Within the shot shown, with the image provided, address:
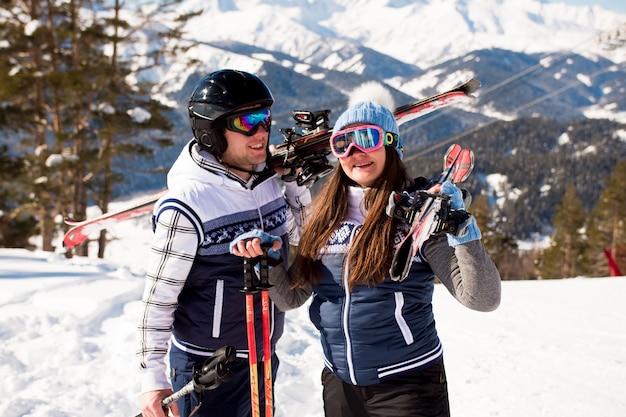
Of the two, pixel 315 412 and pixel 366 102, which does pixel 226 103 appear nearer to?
pixel 366 102

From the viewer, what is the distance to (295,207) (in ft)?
9.61

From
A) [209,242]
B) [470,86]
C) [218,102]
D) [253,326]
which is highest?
[470,86]

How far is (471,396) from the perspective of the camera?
468 centimetres

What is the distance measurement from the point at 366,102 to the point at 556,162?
566ft

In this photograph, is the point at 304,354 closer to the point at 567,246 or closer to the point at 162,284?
the point at 162,284

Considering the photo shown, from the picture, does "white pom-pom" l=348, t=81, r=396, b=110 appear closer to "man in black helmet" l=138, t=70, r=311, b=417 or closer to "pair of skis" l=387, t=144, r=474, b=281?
"man in black helmet" l=138, t=70, r=311, b=417

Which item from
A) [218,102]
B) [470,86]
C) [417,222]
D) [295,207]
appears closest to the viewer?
[417,222]

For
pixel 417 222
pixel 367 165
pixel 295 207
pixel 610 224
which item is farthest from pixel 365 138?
pixel 610 224

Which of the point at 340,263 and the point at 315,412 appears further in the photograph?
the point at 315,412

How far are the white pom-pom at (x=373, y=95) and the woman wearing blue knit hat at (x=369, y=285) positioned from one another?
0.14m

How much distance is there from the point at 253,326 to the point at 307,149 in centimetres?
162

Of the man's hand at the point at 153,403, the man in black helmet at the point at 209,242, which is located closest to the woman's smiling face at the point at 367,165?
the man in black helmet at the point at 209,242

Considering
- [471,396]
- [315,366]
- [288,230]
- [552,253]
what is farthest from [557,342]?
[552,253]

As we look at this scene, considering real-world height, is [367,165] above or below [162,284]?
above
